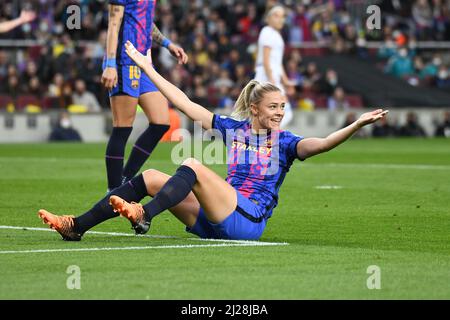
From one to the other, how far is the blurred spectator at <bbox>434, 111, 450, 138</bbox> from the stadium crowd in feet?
7.33

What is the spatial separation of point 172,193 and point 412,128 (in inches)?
985

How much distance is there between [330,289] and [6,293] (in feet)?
6.19

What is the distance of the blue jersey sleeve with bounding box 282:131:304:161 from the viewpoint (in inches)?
367

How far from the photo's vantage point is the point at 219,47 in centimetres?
3447

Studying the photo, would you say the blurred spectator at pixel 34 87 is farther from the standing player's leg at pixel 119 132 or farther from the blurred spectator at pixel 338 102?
the standing player's leg at pixel 119 132

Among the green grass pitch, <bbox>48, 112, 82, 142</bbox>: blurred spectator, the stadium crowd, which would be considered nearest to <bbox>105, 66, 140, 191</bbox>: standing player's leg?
the green grass pitch

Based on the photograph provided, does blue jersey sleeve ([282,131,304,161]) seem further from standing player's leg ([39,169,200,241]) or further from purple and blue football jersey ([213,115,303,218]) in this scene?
standing player's leg ([39,169,200,241])

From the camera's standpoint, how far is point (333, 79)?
3400 centimetres

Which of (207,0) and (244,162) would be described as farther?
(207,0)

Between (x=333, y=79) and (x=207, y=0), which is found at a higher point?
(x=207, y=0)

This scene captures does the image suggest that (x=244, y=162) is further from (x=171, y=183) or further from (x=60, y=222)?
(x=60, y=222)
